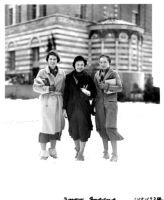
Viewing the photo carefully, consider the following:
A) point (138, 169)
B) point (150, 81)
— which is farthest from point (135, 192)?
point (150, 81)

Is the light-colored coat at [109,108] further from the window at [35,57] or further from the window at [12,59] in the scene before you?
the window at [12,59]

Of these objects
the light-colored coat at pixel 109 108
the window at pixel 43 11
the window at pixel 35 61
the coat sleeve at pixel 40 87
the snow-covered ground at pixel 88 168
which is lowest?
the snow-covered ground at pixel 88 168

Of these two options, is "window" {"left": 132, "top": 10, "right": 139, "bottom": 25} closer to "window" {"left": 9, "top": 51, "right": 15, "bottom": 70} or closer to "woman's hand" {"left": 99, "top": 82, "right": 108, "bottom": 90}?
"window" {"left": 9, "top": 51, "right": 15, "bottom": 70}

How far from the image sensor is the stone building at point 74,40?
21141 millimetres

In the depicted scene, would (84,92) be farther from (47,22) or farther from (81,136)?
(47,22)

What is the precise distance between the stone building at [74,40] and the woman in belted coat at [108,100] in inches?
591

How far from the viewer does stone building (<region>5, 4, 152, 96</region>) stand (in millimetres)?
21141

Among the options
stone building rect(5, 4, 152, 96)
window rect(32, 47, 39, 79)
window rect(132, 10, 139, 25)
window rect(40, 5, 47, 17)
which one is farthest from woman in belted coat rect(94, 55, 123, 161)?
window rect(132, 10, 139, 25)

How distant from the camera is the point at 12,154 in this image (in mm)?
5785

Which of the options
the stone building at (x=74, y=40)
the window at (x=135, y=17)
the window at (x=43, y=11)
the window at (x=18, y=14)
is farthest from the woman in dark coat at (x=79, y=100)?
the window at (x=135, y=17)

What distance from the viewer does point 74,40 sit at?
21.7 metres

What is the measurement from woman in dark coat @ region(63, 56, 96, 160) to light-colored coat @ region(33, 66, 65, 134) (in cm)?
11

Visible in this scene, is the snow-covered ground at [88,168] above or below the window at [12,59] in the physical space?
below

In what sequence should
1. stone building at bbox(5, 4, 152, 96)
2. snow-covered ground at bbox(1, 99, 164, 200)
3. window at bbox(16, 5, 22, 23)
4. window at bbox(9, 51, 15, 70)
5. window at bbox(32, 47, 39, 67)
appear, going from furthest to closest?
1. window at bbox(16, 5, 22, 23)
2. window at bbox(9, 51, 15, 70)
3. window at bbox(32, 47, 39, 67)
4. stone building at bbox(5, 4, 152, 96)
5. snow-covered ground at bbox(1, 99, 164, 200)
